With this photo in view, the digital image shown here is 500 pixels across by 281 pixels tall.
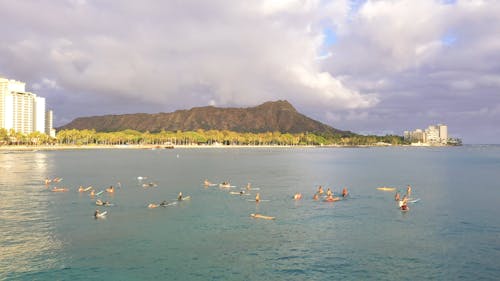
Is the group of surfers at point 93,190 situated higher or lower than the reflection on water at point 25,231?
higher

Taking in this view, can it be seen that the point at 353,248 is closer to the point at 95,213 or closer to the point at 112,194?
the point at 95,213

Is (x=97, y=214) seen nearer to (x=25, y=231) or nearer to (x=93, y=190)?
(x=25, y=231)

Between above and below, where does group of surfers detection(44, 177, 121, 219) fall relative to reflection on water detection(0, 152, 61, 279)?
above

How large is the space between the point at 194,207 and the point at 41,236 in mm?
22831

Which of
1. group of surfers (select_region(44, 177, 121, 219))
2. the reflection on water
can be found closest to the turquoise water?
the reflection on water

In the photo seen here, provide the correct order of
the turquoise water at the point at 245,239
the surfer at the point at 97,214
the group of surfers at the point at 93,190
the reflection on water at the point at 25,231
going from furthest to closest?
the group of surfers at the point at 93,190
the surfer at the point at 97,214
the reflection on water at the point at 25,231
the turquoise water at the point at 245,239

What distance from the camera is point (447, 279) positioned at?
31.7 m

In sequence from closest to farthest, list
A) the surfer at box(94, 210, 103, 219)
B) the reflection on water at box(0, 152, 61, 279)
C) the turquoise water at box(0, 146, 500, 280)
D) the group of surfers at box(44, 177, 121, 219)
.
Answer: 1. the turquoise water at box(0, 146, 500, 280)
2. the reflection on water at box(0, 152, 61, 279)
3. the surfer at box(94, 210, 103, 219)
4. the group of surfers at box(44, 177, 121, 219)

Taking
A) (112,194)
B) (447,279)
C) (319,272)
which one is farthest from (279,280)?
(112,194)

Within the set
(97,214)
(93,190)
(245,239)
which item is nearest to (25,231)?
(97,214)

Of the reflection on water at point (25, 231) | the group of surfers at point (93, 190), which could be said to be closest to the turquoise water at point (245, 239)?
the reflection on water at point (25, 231)

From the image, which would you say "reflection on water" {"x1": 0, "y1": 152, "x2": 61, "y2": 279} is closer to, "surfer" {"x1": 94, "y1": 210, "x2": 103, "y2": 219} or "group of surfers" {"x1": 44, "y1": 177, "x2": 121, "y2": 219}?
"group of surfers" {"x1": 44, "y1": 177, "x2": 121, "y2": 219}

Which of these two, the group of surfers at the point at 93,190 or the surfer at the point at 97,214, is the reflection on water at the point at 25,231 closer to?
the group of surfers at the point at 93,190

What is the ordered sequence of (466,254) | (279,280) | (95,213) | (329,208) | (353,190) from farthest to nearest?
(353,190) < (329,208) < (95,213) < (466,254) < (279,280)
